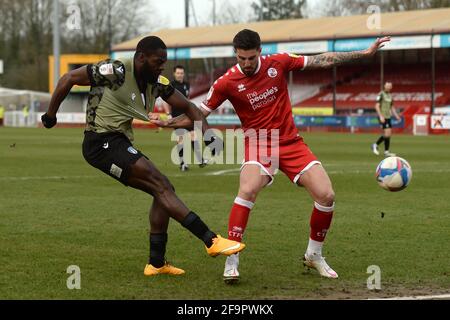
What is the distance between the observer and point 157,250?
8219 millimetres

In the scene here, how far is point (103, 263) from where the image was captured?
8602 millimetres

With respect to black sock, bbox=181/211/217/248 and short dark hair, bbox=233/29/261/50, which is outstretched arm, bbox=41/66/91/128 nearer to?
short dark hair, bbox=233/29/261/50

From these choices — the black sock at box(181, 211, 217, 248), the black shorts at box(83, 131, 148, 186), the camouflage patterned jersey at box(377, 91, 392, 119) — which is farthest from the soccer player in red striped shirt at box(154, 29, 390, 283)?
the camouflage patterned jersey at box(377, 91, 392, 119)

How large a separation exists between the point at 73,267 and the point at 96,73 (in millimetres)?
1749

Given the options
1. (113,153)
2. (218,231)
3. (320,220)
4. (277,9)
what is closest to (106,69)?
(113,153)

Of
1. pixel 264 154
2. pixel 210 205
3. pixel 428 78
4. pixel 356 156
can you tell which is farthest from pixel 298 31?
pixel 264 154

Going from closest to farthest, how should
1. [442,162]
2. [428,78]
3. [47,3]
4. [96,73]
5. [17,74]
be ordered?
1. [96,73]
2. [442,162]
3. [428,78]
4. [47,3]
5. [17,74]

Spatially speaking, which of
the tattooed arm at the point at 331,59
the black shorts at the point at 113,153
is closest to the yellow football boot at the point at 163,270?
the black shorts at the point at 113,153

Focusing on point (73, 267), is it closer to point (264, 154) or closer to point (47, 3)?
point (264, 154)

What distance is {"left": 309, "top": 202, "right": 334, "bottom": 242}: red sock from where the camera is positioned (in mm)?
8320

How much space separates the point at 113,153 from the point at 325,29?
2044 inches

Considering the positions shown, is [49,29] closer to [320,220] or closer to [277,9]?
[277,9]

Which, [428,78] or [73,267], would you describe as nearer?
A: [73,267]
